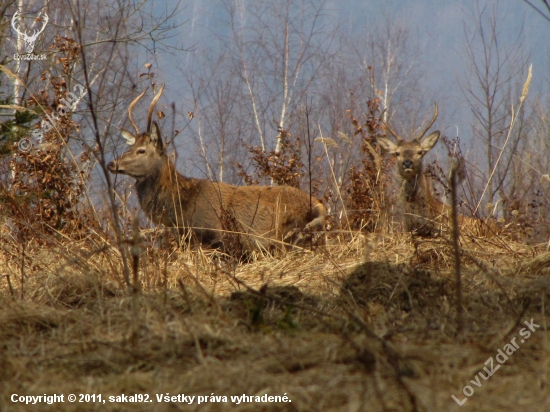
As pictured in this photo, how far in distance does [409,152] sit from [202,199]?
2.74 m

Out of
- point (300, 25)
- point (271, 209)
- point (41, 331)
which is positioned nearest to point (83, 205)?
point (271, 209)

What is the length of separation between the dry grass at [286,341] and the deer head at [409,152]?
11.7ft

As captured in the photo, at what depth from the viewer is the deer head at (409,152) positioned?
320 inches

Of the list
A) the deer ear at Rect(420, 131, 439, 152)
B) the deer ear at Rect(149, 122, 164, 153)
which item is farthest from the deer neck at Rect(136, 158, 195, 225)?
the deer ear at Rect(420, 131, 439, 152)

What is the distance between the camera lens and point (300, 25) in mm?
20578

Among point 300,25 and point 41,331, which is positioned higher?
point 300,25

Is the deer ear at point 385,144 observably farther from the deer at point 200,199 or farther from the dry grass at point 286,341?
the dry grass at point 286,341

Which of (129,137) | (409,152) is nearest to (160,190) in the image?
(129,137)

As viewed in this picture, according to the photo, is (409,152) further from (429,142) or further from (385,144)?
(429,142)

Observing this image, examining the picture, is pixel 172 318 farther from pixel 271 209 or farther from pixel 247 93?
pixel 247 93

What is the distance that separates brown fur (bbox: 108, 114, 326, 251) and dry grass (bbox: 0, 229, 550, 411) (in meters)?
2.64

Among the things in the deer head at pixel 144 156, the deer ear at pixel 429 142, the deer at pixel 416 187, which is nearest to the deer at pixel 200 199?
the deer head at pixel 144 156

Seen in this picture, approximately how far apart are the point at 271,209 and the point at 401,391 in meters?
5.39

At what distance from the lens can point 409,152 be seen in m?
8.35
